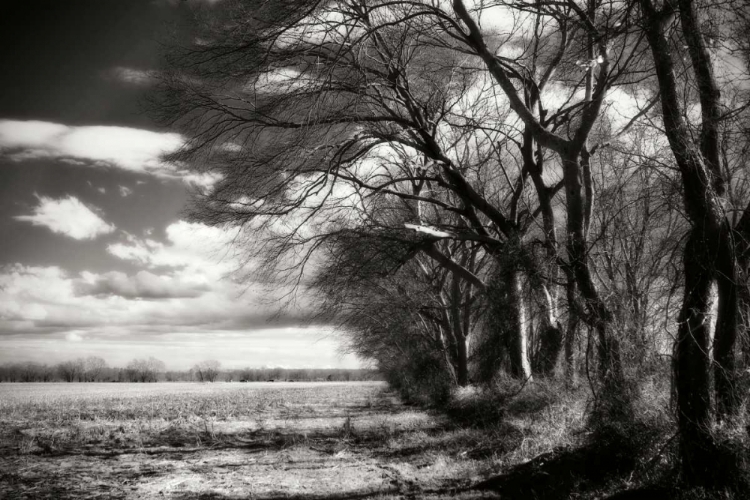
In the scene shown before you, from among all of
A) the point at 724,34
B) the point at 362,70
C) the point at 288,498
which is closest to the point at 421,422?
the point at 288,498

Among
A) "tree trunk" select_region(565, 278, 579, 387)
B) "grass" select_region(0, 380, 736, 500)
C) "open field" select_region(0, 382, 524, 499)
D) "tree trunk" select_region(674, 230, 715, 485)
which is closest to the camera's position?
"tree trunk" select_region(674, 230, 715, 485)

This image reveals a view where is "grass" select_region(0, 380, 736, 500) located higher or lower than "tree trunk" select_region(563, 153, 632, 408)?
lower

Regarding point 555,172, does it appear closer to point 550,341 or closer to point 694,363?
point 550,341

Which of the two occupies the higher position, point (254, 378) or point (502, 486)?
point (502, 486)

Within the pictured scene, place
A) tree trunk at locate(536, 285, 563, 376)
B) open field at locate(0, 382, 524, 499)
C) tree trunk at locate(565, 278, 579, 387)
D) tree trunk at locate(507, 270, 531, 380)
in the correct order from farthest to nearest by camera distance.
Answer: tree trunk at locate(536, 285, 563, 376) → tree trunk at locate(507, 270, 531, 380) → tree trunk at locate(565, 278, 579, 387) → open field at locate(0, 382, 524, 499)

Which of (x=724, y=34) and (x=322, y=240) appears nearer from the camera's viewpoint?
(x=724, y=34)

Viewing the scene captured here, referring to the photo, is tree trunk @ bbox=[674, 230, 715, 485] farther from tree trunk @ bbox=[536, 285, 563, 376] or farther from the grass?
tree trunk @ bbox=[536, 285, 563, 376]

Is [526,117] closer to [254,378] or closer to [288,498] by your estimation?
[288,498]

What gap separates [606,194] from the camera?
1354cm

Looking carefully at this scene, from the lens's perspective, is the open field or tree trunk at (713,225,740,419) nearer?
tree trunk at (713,225,740,419)

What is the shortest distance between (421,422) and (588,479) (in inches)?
381

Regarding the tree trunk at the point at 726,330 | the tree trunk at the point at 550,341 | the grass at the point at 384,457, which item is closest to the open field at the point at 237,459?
the grass at the point at 384,457

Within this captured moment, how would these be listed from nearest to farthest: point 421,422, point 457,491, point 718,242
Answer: point 718,242 < point 457,491 < point 421,422

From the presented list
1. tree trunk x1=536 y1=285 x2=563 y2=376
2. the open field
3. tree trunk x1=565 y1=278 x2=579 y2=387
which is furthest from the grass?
tree trunk x1=536 y1=285 x2=563 y2=376
